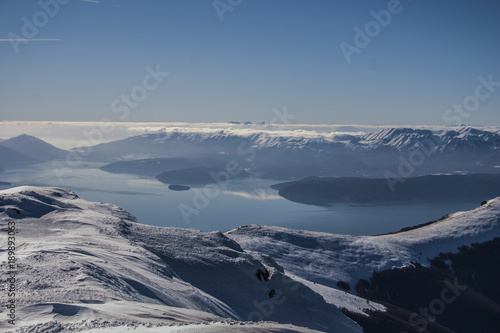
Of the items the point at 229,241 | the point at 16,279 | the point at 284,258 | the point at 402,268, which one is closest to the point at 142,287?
the point at 16,279

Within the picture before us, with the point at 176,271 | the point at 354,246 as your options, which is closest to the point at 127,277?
the point at 176,271

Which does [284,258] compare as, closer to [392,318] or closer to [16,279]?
[392,318]

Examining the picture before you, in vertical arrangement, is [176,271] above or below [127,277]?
below

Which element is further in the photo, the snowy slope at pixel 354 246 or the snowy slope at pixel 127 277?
the snowy slope at pixel 354 246

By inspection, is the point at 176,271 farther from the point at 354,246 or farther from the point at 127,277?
the point at 354,246

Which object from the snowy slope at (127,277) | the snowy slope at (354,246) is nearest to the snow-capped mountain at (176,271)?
the snowy slope at (127,277)

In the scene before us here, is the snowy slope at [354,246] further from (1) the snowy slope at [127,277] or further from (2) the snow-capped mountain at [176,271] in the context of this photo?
(1) the snowy slope at [127,277]
